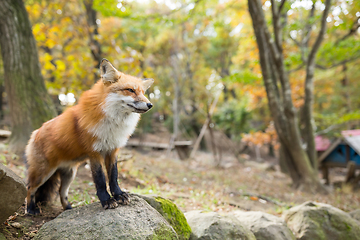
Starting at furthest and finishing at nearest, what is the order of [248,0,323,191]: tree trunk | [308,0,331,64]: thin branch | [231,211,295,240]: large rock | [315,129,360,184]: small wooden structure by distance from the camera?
[315,129,360,184]: small wooden structure, [248,0,323,191]: tree trunk, [308,0,331,64]: thin branch, [231,211,295,240]: large rock

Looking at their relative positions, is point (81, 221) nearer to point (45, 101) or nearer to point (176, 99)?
point (45, 101)

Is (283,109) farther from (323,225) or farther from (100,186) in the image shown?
(100,186)

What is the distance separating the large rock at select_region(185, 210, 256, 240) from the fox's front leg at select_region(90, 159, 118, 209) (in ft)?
3.70

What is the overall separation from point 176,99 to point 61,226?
40.9 ft

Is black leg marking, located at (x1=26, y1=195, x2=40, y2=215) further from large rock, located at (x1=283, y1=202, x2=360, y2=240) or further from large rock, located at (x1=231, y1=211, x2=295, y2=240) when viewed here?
large rock, located at (x1=283, y1=202, x2=360, y2=240)

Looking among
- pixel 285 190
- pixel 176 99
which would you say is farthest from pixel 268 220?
pixel 176 99

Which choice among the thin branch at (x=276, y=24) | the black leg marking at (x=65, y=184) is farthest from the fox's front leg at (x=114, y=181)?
the thin branch at (x=276, y=24)

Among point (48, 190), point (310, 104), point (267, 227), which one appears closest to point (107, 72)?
point (48, 190)

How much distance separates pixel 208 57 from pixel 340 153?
12.6 metres

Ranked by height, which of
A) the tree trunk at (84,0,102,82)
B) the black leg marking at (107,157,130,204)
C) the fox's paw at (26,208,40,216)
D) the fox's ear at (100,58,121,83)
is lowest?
the fox's paw at (26,208,40,216)

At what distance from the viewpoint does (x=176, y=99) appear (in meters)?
14.4

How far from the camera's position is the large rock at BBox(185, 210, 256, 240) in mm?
2719

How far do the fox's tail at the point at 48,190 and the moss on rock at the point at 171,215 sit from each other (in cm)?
131

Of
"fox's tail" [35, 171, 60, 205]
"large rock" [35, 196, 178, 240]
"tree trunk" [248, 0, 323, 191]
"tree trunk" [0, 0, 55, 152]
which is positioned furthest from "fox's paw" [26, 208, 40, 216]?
"tree trunk" [248, 0, 323, 191]
